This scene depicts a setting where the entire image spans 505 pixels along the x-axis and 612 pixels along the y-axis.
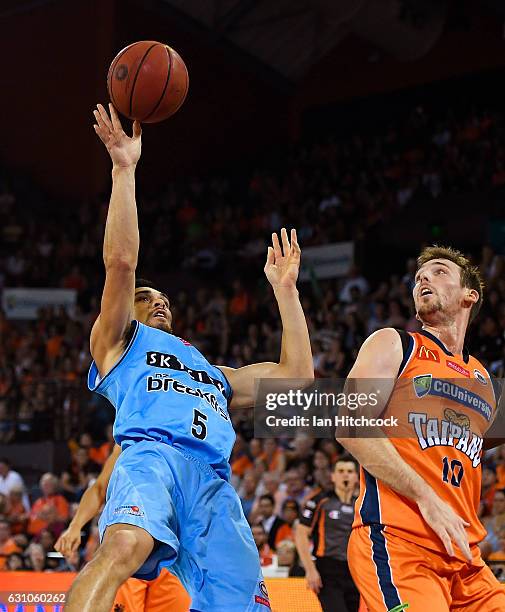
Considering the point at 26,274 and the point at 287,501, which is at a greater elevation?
the point at 26,274

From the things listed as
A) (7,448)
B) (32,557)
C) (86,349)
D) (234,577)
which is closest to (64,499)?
(32,557)

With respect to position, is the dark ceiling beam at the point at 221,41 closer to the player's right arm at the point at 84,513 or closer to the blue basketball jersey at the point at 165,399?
the player's right arm at the point at 84,513

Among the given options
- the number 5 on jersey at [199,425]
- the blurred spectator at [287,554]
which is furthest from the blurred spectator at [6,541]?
the number 5 on jersey at [199,425]

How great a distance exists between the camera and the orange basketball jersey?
13.4 feet

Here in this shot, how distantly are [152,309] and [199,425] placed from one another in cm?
84

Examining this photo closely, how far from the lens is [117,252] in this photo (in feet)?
→ 14.3

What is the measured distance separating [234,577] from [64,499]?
27.4ft

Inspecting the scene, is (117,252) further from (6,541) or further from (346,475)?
(6,541)

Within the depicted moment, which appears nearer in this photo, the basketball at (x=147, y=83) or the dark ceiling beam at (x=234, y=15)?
the basketball at (x=147, y=83)

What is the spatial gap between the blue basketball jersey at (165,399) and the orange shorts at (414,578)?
2.60 feet

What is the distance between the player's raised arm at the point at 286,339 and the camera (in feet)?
16.0

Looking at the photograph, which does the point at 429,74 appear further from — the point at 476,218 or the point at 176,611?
the point at 176,611

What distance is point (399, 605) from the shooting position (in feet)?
12.6

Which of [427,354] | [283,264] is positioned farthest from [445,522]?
[283,264]
